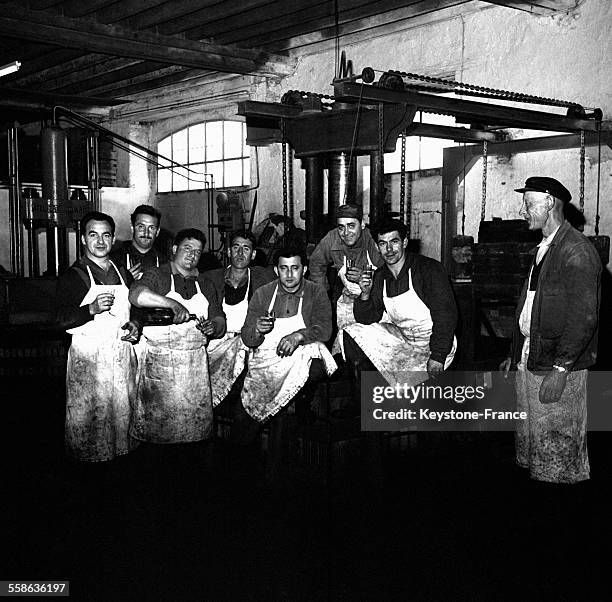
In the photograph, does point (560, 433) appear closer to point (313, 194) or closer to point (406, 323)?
point (406, 323)

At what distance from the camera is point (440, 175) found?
31.2 feet

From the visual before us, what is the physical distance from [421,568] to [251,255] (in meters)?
2.88

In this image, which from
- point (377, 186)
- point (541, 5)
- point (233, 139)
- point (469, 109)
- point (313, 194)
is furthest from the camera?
point (233, 139)

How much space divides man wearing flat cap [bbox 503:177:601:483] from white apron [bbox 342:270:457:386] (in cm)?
73

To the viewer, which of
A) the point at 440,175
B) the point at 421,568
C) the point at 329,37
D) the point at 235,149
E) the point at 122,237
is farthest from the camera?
the point at 122,237

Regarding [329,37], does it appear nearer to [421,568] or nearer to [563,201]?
[563,201]

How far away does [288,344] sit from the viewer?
4.55 metres

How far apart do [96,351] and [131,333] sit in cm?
25

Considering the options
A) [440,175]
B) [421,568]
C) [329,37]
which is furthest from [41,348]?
[329,37]

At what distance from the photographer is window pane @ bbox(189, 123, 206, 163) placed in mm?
13531

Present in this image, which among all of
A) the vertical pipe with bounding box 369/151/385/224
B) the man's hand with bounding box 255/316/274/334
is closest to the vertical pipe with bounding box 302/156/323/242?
A: the vertical pipe with bounding box 369/151/385/224

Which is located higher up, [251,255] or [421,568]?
[251,255]

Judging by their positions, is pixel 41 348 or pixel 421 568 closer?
pixel 421 568

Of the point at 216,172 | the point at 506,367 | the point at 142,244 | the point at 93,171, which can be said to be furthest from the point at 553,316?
the point at 216,172
